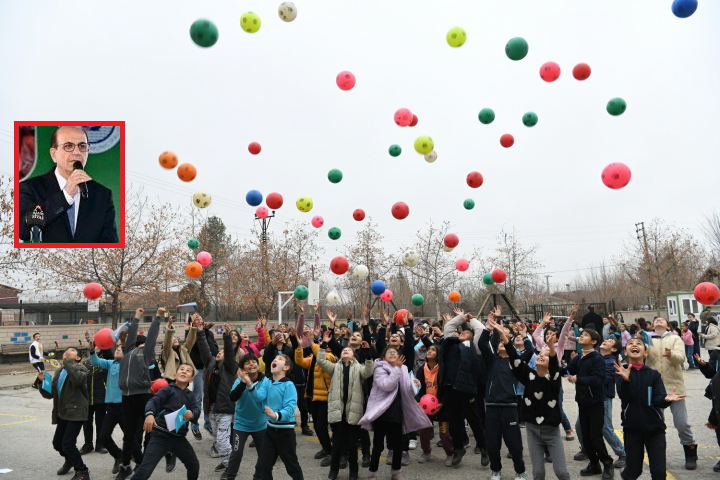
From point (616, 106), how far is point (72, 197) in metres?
11.2

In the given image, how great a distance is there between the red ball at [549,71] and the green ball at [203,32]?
6.67 metres

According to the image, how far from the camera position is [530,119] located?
40.1 feet

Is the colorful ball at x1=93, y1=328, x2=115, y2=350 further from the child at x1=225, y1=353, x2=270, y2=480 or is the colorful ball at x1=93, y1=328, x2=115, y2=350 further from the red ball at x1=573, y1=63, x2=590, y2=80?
the red ball at x1=573, y1=63, x2=590, y2=80

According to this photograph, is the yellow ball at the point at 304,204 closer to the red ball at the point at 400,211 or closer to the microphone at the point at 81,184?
the red ball at the point at 400,211

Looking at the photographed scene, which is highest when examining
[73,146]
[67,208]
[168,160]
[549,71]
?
[549,71]

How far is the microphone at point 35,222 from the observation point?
1119 centimetres

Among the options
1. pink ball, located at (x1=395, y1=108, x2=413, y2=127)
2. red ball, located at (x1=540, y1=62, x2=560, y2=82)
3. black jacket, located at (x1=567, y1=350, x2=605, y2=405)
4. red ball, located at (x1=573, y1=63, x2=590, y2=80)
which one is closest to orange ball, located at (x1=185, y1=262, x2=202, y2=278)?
pink ball, located at (x1=395, y1=108, x2=413, y2=127)

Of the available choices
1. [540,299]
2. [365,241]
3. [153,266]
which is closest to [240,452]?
[153,266]

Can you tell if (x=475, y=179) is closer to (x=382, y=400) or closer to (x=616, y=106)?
(x=616, y=106)

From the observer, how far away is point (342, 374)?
6703mm

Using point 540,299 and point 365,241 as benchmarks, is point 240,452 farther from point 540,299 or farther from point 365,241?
point 540,299

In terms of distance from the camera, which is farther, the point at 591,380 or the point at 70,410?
the point at 70,410

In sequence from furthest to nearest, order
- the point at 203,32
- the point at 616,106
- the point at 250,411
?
1. the point at 616,106
2. the point at 203,32
3. the point at 250,411

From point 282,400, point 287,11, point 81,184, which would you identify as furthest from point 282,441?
point 287,11
